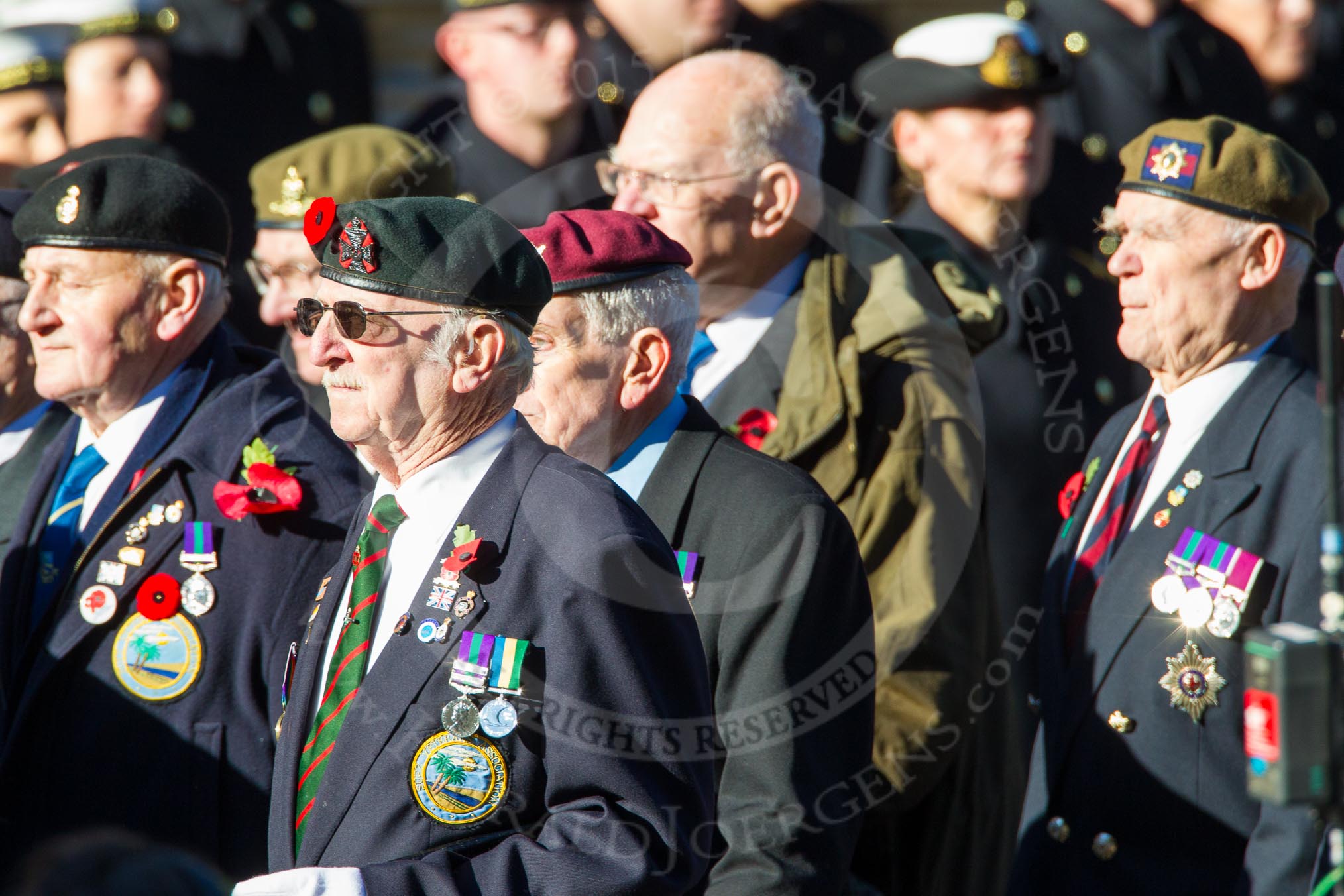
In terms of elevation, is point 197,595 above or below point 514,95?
below

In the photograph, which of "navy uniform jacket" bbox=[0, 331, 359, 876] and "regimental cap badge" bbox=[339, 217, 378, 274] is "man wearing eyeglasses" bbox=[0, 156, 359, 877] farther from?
"regimental cap badge" bbox=[339, 217, 378, 274]

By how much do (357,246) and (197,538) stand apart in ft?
3.73

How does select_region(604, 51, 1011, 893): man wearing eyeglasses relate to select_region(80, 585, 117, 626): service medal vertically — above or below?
above

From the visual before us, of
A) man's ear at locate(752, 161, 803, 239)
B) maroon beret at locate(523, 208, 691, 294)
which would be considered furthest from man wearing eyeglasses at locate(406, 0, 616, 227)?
maroon beret at locate(523, 208, 691, 294)

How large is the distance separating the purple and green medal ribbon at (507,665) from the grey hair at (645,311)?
1.03 metres

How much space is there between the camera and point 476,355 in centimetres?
289

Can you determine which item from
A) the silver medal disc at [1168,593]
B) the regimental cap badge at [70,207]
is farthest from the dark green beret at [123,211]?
the silver medal disc at [1168,593]

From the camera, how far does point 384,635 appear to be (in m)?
2.79

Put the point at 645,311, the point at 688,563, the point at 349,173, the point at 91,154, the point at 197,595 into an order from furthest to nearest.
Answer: the point at 91,154 < the point at 349,173 < the point at 197,595 < the point at 645,311 < the point at 688,563

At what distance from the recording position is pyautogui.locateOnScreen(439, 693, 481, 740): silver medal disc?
2605 millimetres

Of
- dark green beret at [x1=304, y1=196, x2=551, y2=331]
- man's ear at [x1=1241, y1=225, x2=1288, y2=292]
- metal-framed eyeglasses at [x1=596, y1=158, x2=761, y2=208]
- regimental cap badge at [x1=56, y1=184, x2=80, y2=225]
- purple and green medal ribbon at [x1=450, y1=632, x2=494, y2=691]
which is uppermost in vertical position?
dark green beret at [x1=304, y1=196, x2=551, y2=331]

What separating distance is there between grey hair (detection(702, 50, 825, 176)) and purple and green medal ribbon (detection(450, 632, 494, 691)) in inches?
85.0

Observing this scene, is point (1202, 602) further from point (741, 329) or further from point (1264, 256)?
point (741, 329)

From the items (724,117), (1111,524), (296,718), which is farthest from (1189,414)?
(296,718)
